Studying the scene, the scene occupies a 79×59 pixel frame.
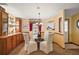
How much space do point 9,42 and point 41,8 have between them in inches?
40.9

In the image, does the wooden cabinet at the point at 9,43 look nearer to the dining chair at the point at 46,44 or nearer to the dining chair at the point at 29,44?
the dining chair at the point at 29,44

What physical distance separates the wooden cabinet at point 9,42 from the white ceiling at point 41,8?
0.50 metres

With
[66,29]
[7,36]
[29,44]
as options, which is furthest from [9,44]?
[66,29]

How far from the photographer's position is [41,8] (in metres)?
2.96

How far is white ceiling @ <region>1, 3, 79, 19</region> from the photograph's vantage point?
9.61 feet

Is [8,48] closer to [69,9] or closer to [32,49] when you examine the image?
[32,49]

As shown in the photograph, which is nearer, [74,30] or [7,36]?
[7,36]

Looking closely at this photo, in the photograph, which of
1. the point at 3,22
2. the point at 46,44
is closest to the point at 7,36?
the point at 3,22

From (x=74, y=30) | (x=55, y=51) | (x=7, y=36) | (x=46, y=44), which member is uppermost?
(x=74, y=30)

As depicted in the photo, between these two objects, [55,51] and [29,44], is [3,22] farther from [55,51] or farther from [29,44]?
[55,51]

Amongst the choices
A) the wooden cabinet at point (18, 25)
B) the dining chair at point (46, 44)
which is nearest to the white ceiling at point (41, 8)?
the wooden cabinet at point (18, 25)

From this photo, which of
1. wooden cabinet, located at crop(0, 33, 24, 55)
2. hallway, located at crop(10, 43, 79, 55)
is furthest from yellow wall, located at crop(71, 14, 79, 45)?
wooden cabinet, located at crop(0, 33, 24, 55)

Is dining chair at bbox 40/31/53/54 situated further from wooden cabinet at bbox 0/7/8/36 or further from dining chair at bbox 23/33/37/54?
wooden cabinet at bbox 0/7/8/36

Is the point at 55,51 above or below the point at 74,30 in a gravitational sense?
below
